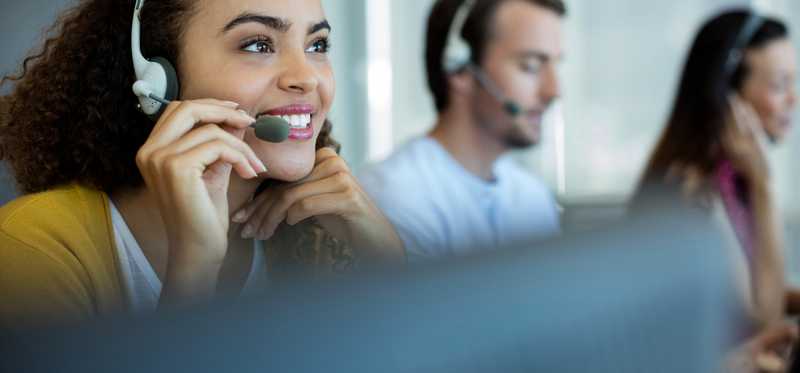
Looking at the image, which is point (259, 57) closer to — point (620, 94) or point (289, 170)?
point (289, 170)

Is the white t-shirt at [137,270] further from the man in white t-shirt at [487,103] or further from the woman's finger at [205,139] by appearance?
the man in white t-shirt at [487,103]

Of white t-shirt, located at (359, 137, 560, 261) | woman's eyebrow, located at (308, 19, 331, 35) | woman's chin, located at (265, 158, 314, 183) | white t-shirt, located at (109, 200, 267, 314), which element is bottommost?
white t-shirt, located at (359, 137, 560, 261)

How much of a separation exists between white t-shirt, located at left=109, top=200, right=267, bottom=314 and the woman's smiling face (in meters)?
0.06

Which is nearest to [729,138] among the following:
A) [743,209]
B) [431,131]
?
[743,209]

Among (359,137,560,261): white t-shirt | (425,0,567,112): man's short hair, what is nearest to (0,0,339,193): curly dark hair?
(359,137,560,261): white t-shirt

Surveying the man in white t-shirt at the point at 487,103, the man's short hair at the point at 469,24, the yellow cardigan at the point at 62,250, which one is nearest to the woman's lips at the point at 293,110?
the yellow cardigan at the point at 62,250

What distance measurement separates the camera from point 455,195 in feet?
4.58

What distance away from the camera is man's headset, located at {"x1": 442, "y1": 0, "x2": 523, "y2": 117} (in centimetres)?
152

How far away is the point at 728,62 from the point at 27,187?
5.42 feet

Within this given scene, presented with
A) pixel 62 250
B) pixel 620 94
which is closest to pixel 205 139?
pixel 62 250

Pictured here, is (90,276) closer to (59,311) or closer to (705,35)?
(59,311)

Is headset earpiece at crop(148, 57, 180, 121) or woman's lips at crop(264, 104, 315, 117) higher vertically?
headset earpiece at crop(148, 57, 180, 121)

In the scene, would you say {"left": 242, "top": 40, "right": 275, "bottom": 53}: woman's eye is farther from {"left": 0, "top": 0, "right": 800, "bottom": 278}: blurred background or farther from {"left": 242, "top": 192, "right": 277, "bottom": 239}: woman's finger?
{"left": 0, "top": 0, "right": 800, "bottom": 278}: blurred background

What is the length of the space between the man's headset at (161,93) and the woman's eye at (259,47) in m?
0.04
